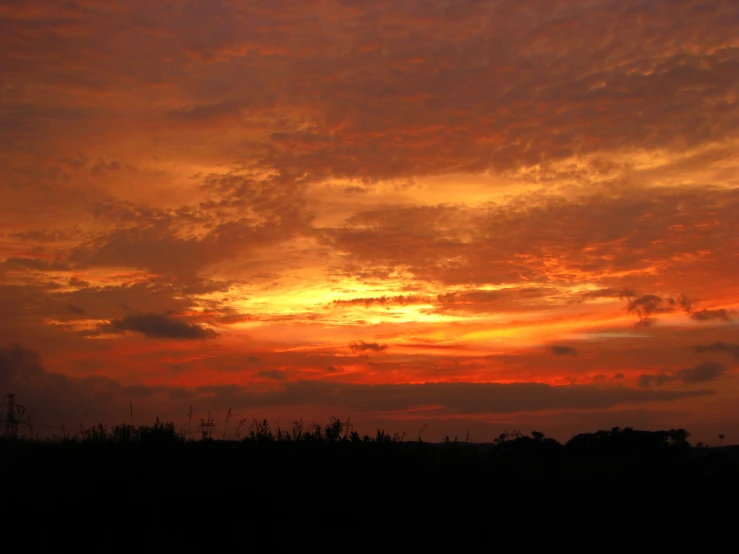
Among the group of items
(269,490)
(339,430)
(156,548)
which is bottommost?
(156,548)

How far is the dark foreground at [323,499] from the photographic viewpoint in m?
14.2

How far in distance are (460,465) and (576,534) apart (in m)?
3.24

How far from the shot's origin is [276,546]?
1392 cm

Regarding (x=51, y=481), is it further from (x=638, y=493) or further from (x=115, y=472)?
(x=638, y=493)

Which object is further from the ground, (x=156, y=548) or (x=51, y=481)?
(x=51, y=481)

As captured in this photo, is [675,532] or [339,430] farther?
[339,430]

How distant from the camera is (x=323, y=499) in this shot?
50.8 feet

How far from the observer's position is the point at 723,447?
30.2 metres

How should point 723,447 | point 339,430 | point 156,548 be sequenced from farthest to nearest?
point 723,447 → point 339,430 → point 156,548

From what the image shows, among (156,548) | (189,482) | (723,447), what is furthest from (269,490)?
(723,447)

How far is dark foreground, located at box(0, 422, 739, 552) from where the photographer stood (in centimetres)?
1424

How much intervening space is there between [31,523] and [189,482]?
3.13 meters

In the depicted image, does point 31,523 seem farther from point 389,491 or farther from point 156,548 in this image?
point 389,491

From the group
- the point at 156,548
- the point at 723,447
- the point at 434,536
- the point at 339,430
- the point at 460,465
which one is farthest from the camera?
the point at 723,447
